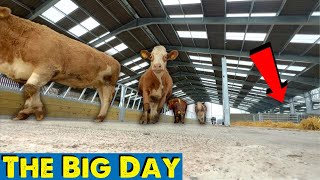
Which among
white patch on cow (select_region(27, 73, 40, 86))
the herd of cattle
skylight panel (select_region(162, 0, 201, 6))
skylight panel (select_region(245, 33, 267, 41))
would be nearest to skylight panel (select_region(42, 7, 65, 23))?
skylight panel (select_region(162, 0, 201, 6))

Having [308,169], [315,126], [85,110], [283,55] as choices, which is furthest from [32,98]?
[283,55]

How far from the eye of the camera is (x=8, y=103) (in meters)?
3.54

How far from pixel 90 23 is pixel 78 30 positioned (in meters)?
1.08

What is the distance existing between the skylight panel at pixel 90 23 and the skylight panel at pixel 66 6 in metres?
1.17

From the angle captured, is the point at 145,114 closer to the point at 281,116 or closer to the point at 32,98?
the point at 32,98

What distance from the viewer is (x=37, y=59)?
223 cm

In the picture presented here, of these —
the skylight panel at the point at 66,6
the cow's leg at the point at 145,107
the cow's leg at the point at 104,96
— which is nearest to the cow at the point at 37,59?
the cow's leg at the point at 104,96

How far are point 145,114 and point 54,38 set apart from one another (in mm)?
1835

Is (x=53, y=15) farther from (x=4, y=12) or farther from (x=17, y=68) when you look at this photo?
(x=17, y=68)

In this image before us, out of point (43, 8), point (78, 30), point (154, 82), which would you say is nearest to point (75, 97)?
point (154, 82)

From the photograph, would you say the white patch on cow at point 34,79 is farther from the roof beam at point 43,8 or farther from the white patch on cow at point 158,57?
the roof beam at point 43,8

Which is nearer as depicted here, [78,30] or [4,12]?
[4,12]

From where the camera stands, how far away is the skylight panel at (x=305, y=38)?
11.2 meters

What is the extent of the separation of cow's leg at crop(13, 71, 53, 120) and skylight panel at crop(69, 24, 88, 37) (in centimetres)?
Result: 1128
